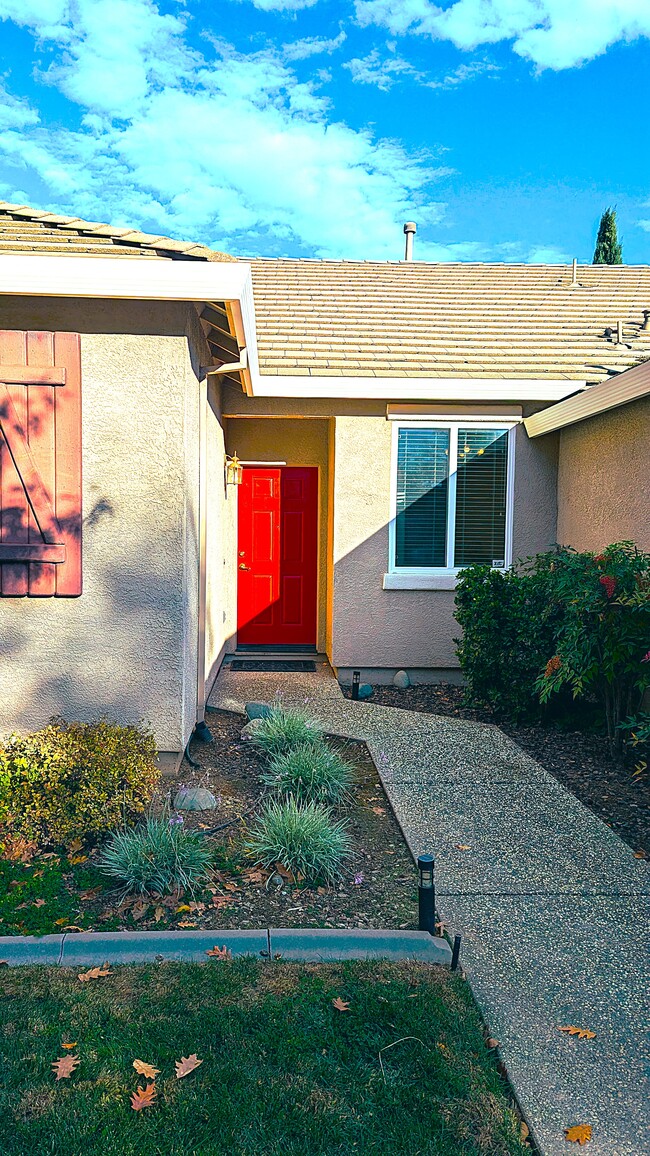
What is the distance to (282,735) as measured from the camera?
600cm

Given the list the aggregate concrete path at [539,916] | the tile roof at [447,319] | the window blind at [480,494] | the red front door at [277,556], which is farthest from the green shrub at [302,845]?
the red front door at [277,556]

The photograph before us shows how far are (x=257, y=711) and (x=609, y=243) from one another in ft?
54.4

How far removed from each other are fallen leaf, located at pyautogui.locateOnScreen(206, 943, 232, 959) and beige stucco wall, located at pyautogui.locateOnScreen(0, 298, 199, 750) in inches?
87.5

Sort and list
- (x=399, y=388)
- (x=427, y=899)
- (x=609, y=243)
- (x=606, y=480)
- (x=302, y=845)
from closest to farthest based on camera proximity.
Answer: (x=427, y=899), (x=302, y=845), (x=606, y=480), (x=399, y=388), (x=609, y=243)

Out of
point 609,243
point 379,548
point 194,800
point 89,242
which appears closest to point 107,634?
point 194,800

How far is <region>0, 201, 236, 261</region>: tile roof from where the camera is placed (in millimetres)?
5078

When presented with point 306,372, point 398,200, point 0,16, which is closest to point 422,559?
point 306,372

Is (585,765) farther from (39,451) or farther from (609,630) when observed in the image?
(39,451)

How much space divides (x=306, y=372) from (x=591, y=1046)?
7153mm

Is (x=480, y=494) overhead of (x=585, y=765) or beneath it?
overhead

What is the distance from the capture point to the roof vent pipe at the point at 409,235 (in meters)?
14.2

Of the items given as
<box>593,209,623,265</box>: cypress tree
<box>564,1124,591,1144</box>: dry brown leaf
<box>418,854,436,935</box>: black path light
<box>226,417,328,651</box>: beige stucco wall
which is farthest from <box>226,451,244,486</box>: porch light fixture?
<box>593,209,623,265</box>: cypress tree

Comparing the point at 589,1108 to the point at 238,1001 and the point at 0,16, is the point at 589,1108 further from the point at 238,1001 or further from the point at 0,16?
the point at 0,16

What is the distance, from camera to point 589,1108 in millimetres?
2607
